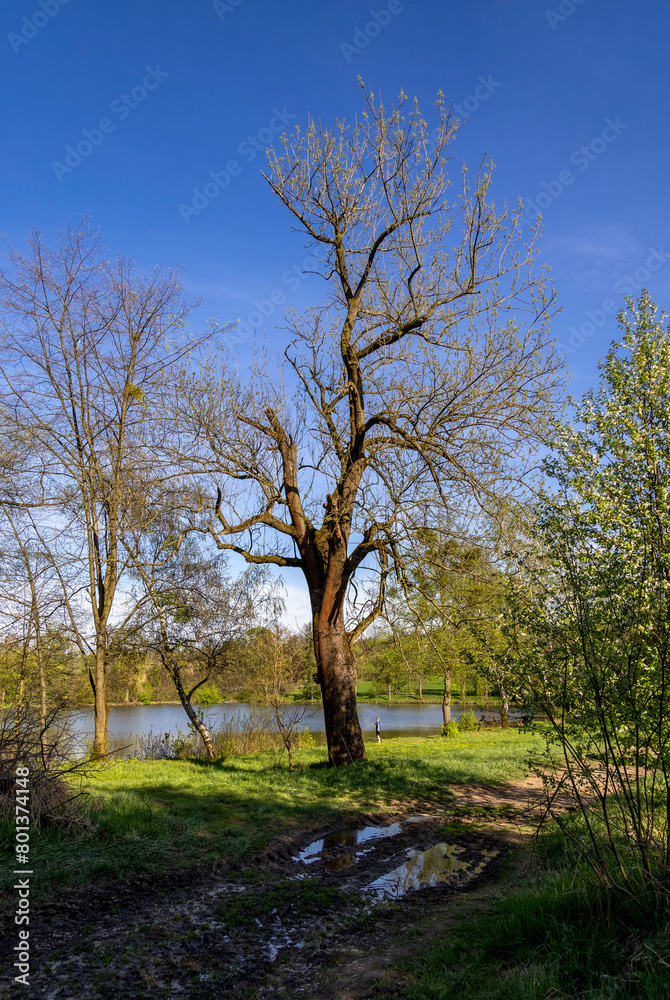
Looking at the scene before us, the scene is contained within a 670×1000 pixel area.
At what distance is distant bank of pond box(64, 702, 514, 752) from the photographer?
15916 mm

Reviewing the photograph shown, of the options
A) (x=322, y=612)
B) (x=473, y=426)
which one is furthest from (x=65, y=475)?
(x=473, y=426)

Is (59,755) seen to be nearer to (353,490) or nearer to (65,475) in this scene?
(353,490)

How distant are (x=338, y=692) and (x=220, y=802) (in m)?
3.23

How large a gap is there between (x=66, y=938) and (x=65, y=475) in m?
10.5

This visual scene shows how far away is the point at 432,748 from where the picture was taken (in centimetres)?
1454

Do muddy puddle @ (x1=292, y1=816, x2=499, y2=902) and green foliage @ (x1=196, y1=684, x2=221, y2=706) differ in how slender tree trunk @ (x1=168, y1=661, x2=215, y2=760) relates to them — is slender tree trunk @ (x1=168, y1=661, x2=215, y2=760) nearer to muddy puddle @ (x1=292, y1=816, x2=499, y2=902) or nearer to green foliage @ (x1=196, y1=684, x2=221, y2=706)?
green foliage @ (x1=196, y1=684, x2=221, y2=706)

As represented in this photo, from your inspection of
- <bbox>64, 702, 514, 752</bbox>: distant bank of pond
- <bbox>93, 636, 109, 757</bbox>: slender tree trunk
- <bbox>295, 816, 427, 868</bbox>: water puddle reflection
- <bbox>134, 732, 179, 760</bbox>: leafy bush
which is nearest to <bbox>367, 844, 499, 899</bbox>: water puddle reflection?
<bbox>295, 816, 427, 868</bbox>: water puddle reflection

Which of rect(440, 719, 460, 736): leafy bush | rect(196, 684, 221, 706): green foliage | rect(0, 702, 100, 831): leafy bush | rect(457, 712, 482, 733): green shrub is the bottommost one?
rect(457, 712, 482, 733): green shrub

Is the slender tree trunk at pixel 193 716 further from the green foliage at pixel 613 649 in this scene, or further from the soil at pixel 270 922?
the green foliage at pixel 613 649

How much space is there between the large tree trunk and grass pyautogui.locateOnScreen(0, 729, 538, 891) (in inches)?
15.8

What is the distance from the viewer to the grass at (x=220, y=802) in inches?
200

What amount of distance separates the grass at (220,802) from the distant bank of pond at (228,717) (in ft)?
11.7

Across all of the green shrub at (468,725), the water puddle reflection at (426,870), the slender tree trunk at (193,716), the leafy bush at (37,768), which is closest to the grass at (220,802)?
the leafy bush at (37,768)

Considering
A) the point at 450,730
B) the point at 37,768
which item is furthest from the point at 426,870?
the point at 450,730
